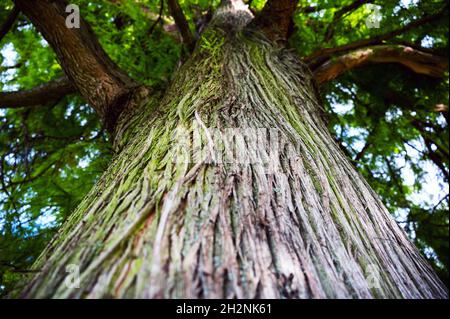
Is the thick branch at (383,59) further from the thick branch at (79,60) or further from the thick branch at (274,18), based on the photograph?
the thick branch at (79,60)

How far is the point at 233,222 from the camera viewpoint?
3.47 feet

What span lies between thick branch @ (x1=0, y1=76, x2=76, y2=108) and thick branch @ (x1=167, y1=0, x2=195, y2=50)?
1.11 metres

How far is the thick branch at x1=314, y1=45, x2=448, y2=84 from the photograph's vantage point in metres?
3.48

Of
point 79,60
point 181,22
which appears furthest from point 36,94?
point 181,22

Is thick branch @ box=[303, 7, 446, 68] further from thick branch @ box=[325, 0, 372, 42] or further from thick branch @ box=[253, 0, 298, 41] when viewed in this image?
thick branch @ box=[253, 0, 298, 41]

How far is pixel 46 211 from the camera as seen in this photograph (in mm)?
2801

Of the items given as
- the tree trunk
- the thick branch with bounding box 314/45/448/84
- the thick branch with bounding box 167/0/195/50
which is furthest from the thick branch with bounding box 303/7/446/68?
the tree trunk

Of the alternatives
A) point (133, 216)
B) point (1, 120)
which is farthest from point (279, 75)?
point (1, 120)

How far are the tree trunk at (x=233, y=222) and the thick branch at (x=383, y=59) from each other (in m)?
1.80

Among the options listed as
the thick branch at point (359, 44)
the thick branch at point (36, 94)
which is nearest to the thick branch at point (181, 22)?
the thick branch at point (36, 94)

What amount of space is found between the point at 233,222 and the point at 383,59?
3408 mm

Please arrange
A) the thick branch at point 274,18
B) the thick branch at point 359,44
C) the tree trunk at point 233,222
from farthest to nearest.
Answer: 1. the thick branch at point 359,44
2. the thick branch at point 274,18
3. the tree trunk at point 233,222

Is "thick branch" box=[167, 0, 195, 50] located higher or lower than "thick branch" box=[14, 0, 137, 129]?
higher

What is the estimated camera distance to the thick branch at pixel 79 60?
2580 mm
